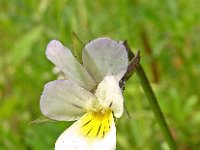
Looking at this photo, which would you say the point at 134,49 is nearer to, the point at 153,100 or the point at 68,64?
the point at 153,100

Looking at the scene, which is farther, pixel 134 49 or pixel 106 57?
pixel 134 49

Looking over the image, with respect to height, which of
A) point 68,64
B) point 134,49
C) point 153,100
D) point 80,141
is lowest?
point 80,141

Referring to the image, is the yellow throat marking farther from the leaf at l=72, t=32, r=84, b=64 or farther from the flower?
the leaf at l=72, t=32, r=84, b=64

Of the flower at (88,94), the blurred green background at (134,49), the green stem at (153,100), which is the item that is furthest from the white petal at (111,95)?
the blurred green background at (134,49)

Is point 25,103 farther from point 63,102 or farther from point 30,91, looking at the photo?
point 63,102

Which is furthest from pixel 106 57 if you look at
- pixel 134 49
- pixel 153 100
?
pixel 134 49

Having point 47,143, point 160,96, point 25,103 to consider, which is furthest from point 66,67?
point 25,103

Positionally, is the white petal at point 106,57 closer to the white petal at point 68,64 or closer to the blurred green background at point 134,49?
the white petal at point 68,64
